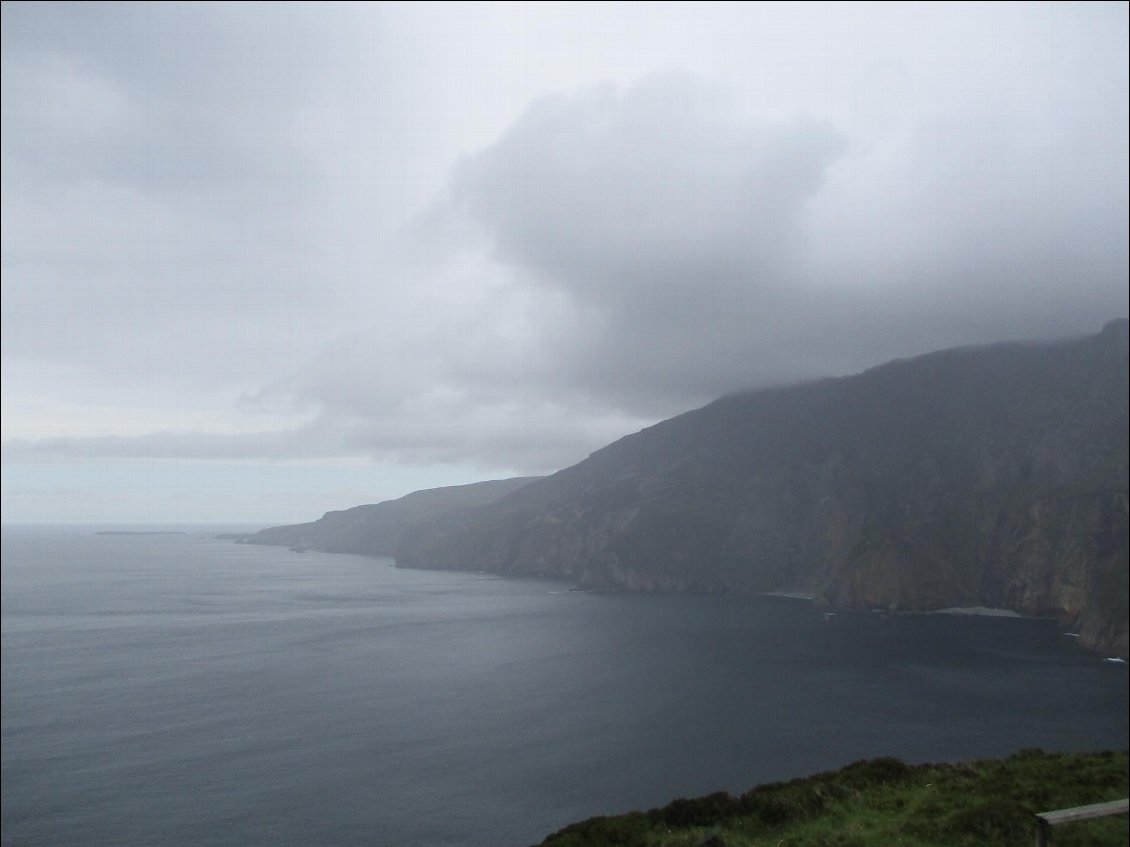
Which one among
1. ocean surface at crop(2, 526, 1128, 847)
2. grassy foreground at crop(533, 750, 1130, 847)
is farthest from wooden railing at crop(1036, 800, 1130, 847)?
ocean surface at crop(2, 526, 1128, 847)

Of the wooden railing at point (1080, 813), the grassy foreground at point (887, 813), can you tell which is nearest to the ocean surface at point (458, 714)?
the grassy foreground at point (887, 813)

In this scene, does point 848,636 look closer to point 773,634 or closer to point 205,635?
point 773,634

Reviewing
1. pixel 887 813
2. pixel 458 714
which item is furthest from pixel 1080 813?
pixel 458 714

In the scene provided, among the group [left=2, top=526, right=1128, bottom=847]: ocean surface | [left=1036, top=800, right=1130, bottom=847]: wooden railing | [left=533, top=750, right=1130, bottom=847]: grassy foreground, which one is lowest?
[left=2, top=526, right=1128, bottom=847]: ocean surface

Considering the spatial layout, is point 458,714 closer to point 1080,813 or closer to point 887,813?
point 887,813

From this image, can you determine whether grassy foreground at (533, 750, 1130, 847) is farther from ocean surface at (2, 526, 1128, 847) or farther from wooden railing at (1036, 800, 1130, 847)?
ocean surface at (2, 526, 1128, 847)

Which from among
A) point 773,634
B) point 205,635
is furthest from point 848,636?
point 205,635

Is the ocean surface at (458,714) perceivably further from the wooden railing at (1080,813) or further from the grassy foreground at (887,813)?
the wooden railing at (1080,813)
